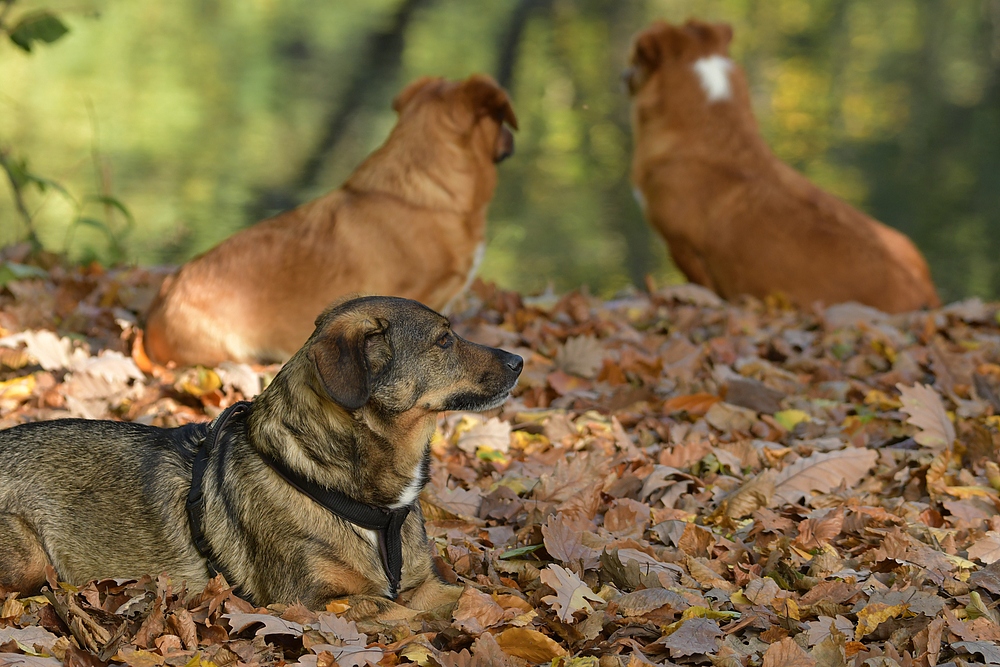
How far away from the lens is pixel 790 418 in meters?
4.93

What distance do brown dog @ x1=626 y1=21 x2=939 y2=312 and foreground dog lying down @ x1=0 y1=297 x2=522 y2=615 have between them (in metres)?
4.99

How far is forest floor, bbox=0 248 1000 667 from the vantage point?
277cm

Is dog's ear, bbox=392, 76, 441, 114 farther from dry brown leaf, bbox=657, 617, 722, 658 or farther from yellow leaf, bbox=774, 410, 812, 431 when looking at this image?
dry brown leaf, bbox=657, 617, 722, 658

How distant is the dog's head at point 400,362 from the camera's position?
10.0ft

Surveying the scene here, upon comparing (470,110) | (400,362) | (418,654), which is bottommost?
(418,654)

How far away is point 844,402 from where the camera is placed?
17.5 ft

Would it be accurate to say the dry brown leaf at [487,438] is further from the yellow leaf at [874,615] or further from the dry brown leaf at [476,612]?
the yellow leaf at [874,615]

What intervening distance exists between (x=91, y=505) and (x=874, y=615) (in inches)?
97.9

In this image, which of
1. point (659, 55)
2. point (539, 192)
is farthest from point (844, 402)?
point (539, 192)

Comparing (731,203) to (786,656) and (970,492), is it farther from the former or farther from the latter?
(786,656)

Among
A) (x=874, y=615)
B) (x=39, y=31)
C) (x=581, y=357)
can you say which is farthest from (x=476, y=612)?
(x=39, y=31)

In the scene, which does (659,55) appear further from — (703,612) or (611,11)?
(703,612)

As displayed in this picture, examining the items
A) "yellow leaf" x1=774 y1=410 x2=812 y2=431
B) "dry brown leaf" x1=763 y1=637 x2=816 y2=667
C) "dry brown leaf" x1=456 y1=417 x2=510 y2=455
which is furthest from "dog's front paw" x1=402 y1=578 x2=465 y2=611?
"yellow leaf" x1=774 y1=410 x2=812 y2=431

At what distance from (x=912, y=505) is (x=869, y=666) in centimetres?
149
